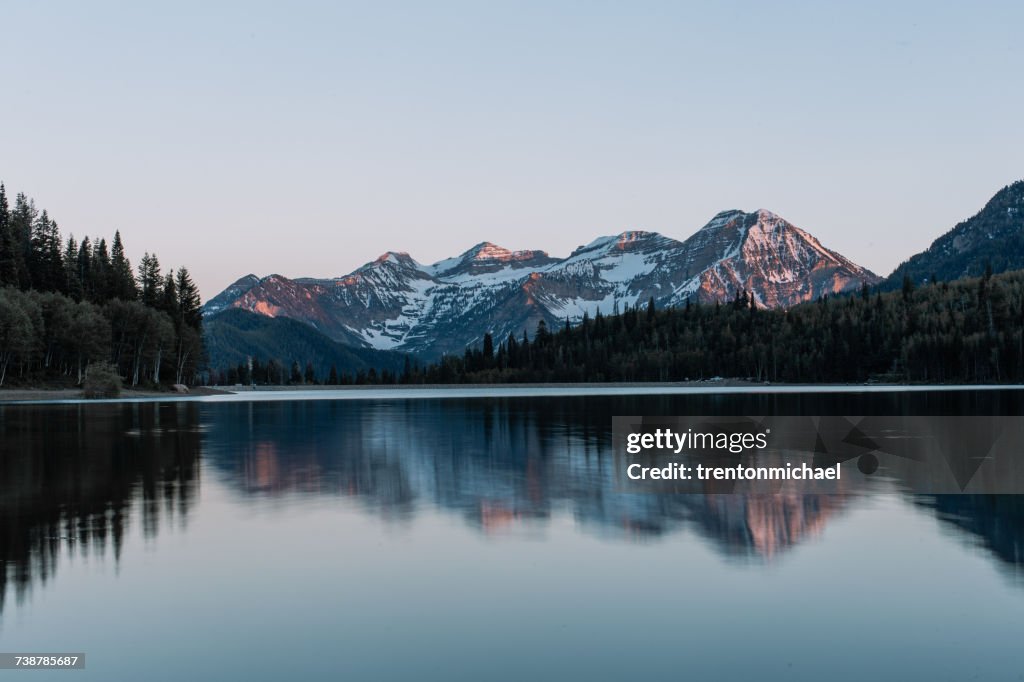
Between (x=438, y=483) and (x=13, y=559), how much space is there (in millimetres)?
16299

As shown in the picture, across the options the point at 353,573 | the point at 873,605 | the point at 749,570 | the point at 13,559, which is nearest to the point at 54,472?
the point at 13,559

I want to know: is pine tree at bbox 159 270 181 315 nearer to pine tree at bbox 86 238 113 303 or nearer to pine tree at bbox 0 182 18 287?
pine tree at bbox 86 238 113 303

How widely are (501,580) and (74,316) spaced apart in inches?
5713

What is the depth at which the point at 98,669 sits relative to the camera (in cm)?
1286

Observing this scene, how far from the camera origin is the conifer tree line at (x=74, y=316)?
134500 millimetres

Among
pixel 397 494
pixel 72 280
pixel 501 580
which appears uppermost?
pixel 72 280

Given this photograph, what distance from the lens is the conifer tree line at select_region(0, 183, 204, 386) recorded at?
13450 cm

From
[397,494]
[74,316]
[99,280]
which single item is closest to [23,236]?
[99,280]

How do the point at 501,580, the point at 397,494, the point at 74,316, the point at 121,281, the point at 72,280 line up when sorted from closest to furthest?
the point at 501,580, the point at 397,494, the point at 74,316, the point at 72,280, the point at 121,281
